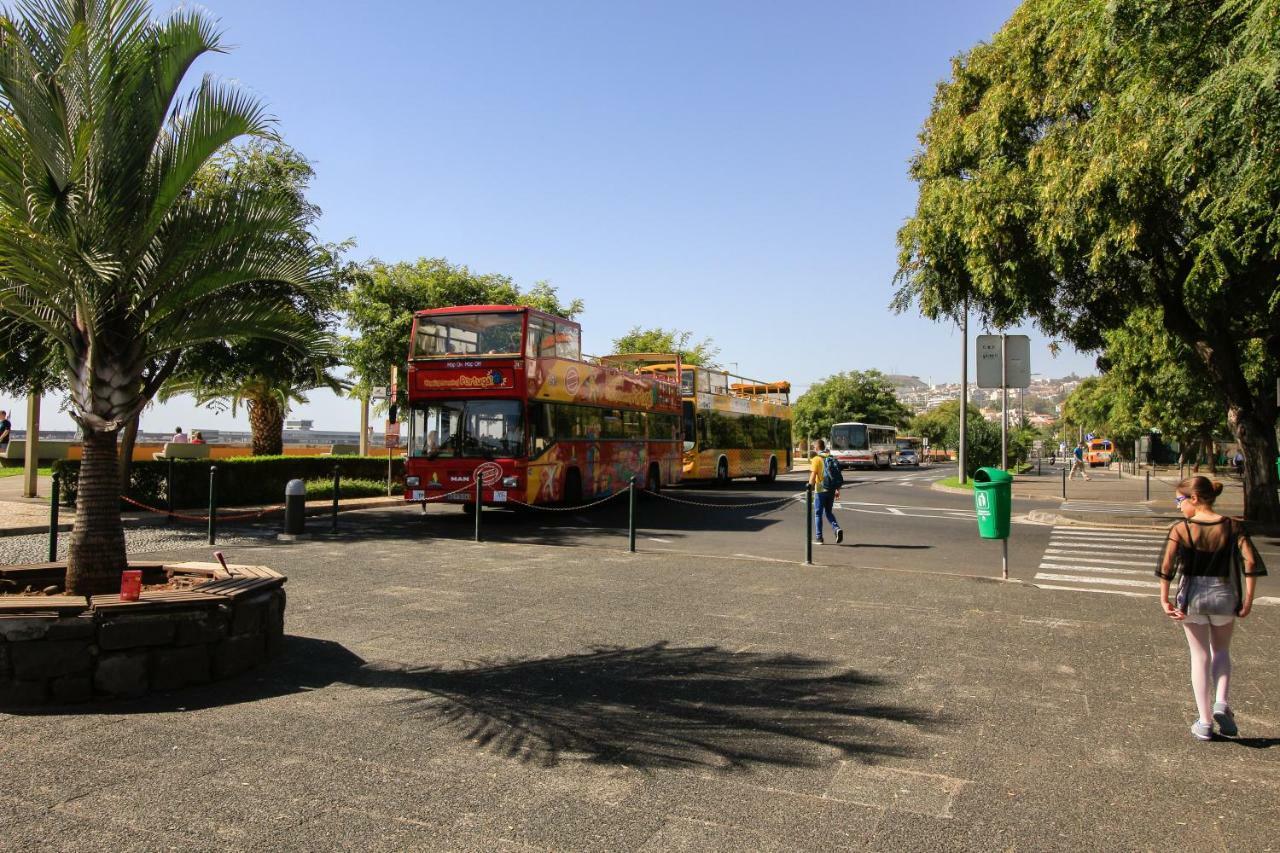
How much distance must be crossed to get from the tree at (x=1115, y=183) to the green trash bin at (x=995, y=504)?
3.41m

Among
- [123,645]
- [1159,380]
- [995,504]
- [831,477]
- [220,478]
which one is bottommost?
[123,645]

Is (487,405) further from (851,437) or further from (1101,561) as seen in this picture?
(851,437)

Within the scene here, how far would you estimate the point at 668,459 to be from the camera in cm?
2555

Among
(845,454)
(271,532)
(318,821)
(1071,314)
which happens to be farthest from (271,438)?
(845,454)

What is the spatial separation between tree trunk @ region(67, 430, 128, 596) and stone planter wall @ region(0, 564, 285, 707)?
1.50ft

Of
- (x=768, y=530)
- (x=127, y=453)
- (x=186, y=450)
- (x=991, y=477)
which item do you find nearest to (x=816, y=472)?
(x=768, y=530)

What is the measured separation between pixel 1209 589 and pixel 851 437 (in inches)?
2072

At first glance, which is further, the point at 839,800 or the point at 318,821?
the point at 839,800

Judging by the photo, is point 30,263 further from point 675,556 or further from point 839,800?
point 675,556

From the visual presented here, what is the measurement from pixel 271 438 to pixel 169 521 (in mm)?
11420

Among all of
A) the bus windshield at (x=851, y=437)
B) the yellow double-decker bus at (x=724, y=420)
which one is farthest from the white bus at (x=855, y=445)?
the yellow double-decker bus at (x=724, y=420)

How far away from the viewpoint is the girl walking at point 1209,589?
5.02m

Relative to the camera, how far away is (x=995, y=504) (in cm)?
1049

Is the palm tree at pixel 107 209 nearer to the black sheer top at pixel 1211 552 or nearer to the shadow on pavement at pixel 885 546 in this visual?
the black sheer top at pixel 1211 552
